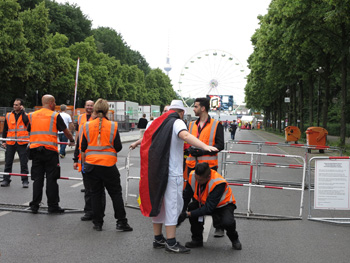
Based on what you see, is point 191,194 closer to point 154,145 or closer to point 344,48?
point 154,145

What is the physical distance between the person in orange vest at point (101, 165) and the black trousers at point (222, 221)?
117cm

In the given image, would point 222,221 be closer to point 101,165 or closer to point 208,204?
point 208,204

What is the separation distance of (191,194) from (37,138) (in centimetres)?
306

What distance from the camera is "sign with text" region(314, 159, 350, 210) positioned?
300 inches

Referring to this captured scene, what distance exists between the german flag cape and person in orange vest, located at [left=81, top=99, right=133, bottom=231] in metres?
1.18

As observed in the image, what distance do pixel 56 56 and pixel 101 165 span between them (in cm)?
3952

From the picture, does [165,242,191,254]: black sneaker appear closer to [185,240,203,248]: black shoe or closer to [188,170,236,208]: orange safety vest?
[185,240,203,248]: black shoe

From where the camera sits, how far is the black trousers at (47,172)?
7645mm

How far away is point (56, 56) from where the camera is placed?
44.1 metres

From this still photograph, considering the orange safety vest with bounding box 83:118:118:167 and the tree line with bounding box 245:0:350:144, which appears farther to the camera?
the tree line with bounding box 245:0:350:144

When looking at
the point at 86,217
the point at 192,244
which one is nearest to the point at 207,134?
the point at 192,244

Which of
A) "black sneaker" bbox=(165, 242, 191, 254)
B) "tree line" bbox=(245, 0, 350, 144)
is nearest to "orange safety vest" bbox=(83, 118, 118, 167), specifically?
"black sneaker" bbox=(165, 242, 191, 254)

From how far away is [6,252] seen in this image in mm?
5379

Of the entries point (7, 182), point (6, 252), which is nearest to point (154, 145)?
point (6, 252)
